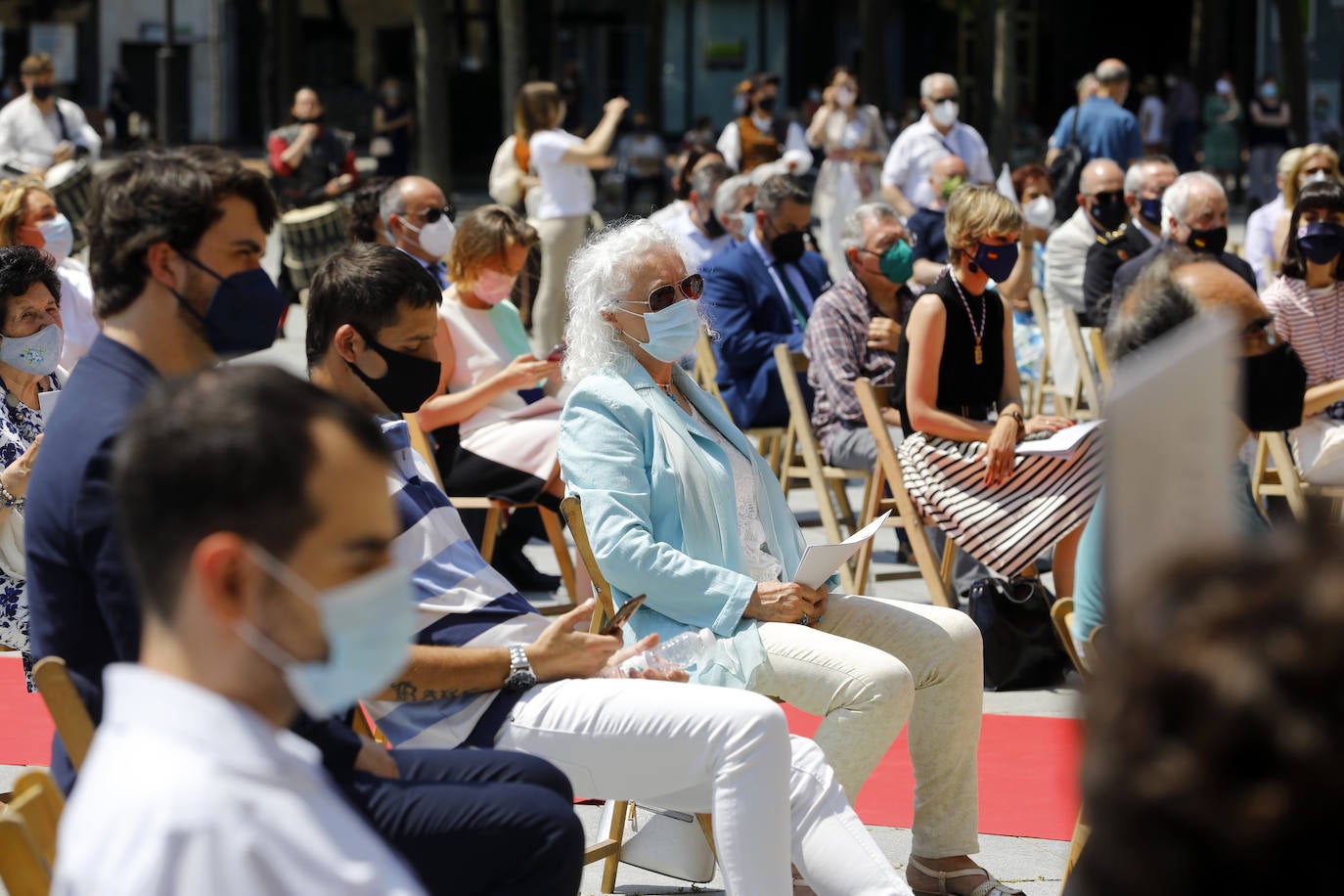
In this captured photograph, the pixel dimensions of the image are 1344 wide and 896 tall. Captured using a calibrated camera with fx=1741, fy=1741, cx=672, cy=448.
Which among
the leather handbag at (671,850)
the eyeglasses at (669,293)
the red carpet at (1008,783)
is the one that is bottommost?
the red carpet at (1008,783)

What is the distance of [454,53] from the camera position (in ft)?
113

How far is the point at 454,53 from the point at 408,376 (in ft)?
105

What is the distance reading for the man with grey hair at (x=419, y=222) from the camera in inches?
283

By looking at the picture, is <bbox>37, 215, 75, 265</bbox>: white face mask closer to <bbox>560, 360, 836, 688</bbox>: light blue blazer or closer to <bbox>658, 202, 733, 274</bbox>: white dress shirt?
<bbox>560, 360, 836, 688</bbox>: light blue blazer

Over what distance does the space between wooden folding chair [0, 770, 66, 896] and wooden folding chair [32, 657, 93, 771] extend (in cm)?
11

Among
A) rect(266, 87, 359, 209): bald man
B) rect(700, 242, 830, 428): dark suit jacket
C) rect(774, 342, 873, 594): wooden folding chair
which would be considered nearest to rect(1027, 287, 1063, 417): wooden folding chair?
rect(700, 242, 830, 428): dark suit jacket

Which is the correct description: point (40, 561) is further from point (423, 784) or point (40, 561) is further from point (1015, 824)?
point (1015, 824)

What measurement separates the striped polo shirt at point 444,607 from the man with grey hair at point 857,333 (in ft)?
11.2

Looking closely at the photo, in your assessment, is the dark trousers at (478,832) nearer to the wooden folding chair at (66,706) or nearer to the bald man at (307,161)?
the wooden folding chair at (66,706)

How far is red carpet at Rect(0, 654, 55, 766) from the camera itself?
4.84m

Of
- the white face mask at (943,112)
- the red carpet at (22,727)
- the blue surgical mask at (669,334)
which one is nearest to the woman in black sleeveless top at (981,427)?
the blue surgical mask at (669,334)

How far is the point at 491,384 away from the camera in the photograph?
594cm

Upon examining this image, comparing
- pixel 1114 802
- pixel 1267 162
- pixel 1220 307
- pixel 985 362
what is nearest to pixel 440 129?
pixel 1267 162

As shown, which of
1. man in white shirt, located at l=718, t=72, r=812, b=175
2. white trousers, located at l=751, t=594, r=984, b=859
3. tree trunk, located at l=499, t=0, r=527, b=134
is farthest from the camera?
tree trunk, located at l=499, t=0, r=527, b=134
